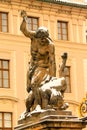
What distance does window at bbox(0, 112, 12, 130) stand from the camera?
1294 inches

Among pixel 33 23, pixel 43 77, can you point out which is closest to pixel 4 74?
pixel 33 23

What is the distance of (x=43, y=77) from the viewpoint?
12383 mm

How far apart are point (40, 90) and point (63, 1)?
26.6 meters

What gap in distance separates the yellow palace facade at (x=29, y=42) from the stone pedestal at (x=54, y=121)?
21.6m

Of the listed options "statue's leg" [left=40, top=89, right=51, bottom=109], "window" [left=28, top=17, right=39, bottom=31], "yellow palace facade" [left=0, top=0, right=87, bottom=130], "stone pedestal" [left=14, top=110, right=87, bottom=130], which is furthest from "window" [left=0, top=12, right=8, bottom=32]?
"stone pedestal" [left=14, top=110, right=87, bottom=130]

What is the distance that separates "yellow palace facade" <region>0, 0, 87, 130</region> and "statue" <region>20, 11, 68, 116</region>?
818 inches

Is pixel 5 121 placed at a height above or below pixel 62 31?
below

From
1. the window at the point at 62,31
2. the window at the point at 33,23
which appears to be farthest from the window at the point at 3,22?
the window at the point at 62,31

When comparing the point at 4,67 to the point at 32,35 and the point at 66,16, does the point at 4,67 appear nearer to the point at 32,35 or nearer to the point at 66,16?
the point at 66,16

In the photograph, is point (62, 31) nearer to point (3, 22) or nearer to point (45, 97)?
point (3, 22)

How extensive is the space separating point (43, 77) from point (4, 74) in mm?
21947

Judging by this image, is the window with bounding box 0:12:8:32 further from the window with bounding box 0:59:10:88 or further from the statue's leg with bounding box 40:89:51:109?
the statue's leg with bounding box 40:89:51:109

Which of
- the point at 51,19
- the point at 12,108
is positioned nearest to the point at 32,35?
the point at 12,108

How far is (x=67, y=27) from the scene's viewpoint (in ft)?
124
